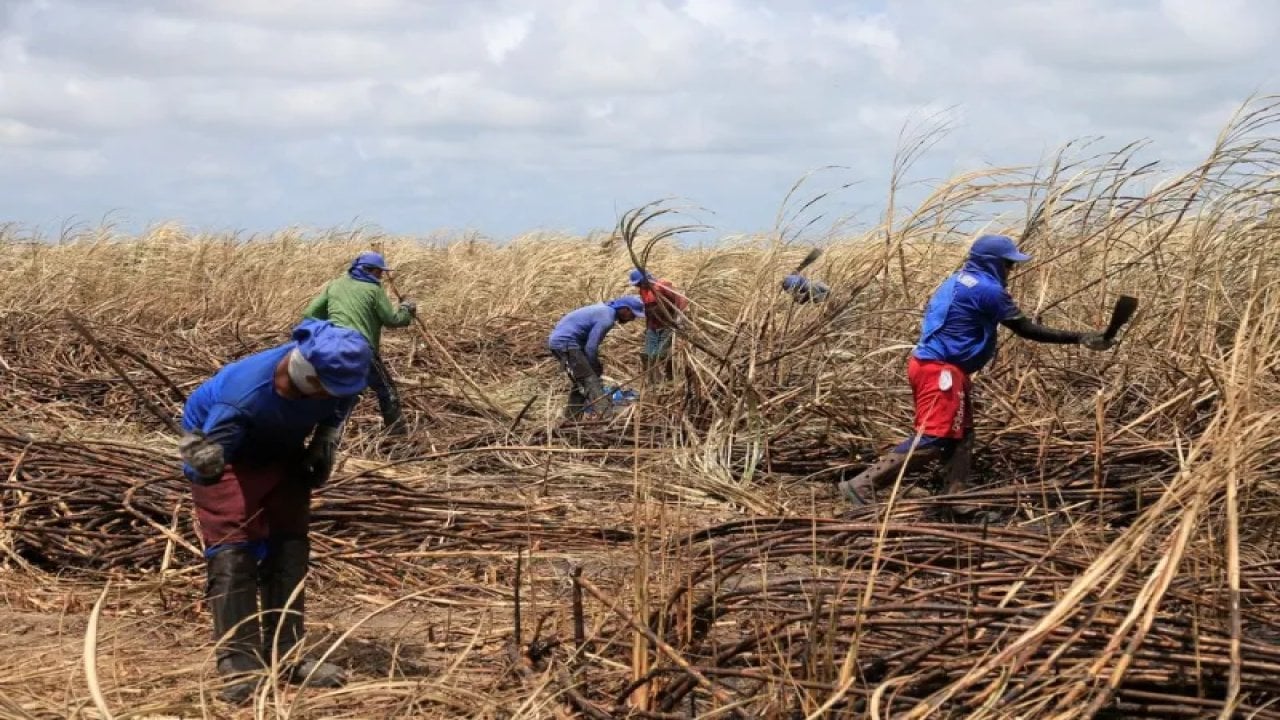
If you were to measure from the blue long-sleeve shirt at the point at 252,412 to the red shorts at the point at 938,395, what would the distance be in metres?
3.18

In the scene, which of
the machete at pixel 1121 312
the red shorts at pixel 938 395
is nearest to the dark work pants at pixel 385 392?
the red shorts at pixel 938 395

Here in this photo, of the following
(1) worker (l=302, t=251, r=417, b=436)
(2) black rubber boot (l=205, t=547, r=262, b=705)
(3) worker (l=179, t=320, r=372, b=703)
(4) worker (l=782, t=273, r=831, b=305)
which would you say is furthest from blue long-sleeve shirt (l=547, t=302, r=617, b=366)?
(2) black rubber boot (l=205, t=547, r=262, b=705)

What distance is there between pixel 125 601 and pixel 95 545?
0.70m

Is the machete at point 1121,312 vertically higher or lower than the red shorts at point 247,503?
higher

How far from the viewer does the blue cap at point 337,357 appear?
393cm

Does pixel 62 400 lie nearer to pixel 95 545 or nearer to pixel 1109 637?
pixel 95 545

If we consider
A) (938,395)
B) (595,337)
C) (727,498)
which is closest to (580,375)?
(595,337)

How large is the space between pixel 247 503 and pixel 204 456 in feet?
0.81

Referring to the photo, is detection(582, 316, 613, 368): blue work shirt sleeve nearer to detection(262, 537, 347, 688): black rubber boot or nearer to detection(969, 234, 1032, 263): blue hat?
detection(969, 234, 1032, 263): blue hat

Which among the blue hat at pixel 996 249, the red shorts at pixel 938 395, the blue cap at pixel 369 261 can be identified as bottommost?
the red shorts at pixel 938 395

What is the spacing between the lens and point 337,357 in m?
3.93

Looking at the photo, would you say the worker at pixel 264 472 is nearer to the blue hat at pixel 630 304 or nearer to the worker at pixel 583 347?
the worker at pixel 583 347

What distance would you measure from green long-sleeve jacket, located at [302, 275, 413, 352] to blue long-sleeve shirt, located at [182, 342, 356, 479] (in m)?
4.79

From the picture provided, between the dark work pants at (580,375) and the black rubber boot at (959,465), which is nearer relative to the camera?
the black rubber boot at (959,465)
